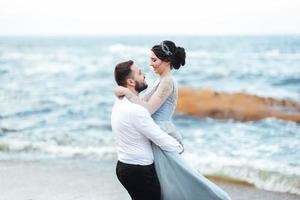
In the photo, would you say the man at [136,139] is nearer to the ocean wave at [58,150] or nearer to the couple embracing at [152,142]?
the couple embracing at [152,142]

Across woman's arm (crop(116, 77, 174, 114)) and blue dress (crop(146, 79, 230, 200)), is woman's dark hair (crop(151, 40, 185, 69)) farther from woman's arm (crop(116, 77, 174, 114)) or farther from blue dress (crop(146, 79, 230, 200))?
blue dress (crop(146, 79, 230, 200))

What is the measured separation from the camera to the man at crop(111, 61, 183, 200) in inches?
177

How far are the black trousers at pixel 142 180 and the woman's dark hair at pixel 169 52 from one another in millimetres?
802

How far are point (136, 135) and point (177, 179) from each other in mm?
441

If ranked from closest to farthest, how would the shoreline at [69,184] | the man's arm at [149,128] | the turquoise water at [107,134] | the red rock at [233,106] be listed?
1. the man's arm at [149,128]
2. the shoreline at [69,184]
3. the turquoise water at [107,134]
4. the red rock at [233,106]

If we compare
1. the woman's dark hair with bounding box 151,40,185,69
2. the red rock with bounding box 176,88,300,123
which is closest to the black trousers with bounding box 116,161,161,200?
the woman's dark hair with bounding box 151,40,185,69

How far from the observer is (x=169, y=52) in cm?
473

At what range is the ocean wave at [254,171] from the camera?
8438 mm

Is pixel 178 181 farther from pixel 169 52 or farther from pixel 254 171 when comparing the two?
pixel 254 171

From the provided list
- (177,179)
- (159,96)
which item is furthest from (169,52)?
(177,179)

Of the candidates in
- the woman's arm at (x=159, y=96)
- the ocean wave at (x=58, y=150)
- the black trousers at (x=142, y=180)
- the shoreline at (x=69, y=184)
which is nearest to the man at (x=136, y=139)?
the black trousers at (x=142, y=180)

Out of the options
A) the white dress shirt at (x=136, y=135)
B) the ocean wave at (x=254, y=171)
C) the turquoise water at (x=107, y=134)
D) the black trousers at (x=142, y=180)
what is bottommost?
the turquoise water at (x=107, y=134)

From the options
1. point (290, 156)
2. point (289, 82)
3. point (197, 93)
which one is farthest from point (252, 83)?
point (290, 156)

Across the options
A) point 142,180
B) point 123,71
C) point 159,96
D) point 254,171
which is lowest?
point 254,171
